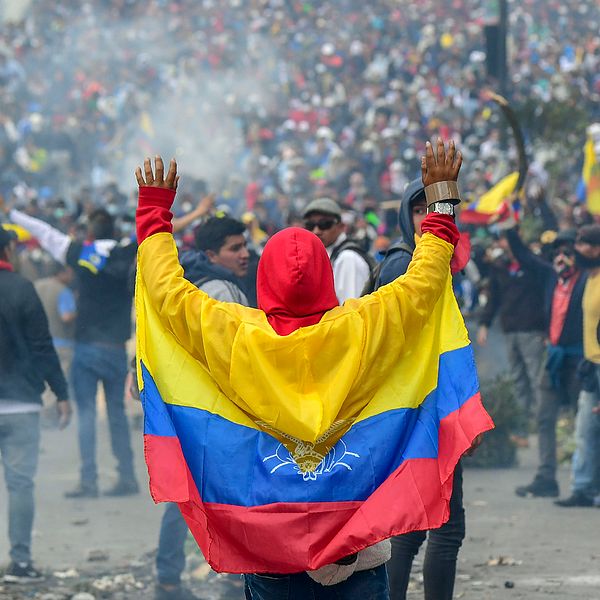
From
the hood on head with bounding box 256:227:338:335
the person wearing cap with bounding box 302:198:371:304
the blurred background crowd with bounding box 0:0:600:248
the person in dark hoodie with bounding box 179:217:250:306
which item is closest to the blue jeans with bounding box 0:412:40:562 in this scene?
the person in dark hoodie with bounding box 179:217:250:306

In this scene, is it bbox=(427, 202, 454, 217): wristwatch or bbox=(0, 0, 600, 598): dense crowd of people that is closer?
bbox=(427, 202, 454, 217): wristwatch

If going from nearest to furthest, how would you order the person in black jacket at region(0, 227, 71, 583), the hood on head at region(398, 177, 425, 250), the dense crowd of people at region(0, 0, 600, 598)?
the hood on head at region(398, 177, 425, 250) < the person in black jacket at region(0, 227, 71, 583) < the dense crowd of people at region(0, 0, 600, 598)

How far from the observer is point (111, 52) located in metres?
34.8

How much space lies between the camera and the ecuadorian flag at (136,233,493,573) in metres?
3.70

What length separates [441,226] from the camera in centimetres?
394

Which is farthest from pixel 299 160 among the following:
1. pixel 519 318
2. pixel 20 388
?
pixel 20 388

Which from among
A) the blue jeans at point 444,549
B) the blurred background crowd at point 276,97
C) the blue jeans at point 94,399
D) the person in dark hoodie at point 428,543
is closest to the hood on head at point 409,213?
the person in dark hoodie at point 428,543

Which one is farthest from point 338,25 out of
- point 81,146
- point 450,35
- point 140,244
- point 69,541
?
point 140,244

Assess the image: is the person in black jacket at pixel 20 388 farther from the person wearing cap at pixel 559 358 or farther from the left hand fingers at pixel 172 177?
the person wearing cap at pixel 559 358

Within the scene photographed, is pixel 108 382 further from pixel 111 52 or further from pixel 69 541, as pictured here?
pixel 111 52

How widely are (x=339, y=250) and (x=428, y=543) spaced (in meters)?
2.16

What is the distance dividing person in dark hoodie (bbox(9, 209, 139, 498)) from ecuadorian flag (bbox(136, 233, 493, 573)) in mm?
5547

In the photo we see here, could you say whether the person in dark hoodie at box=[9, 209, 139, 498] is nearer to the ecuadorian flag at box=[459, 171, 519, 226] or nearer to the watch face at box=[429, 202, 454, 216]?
the ecuadorian flag at box=[459, 171, 519, 226]

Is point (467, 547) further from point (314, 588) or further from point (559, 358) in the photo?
point (314, 588)
